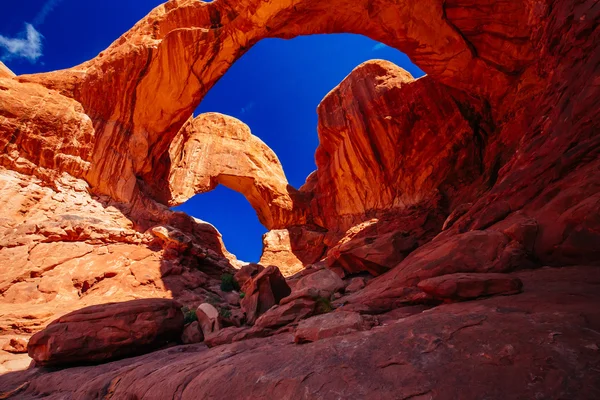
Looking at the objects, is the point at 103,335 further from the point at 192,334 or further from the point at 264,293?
the point at 264,293

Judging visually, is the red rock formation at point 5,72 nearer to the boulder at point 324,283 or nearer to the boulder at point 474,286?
the boulder at point 324,283

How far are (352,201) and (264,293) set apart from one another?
60.1 feet

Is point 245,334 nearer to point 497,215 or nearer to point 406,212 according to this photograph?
point 497,215

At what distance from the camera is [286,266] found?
2789 cm

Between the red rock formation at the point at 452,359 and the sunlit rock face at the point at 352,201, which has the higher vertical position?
the sunlit rock face at the point at 352,201

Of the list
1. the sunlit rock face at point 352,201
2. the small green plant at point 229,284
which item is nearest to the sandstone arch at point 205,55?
the sunlit rock face at point 352,201

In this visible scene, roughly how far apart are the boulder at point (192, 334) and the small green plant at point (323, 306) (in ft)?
13.4

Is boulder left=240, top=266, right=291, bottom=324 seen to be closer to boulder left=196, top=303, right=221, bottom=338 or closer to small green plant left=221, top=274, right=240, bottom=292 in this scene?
boulder left=196, top=303, right=221, bottom=338

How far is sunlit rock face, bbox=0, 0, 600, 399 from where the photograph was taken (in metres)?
3.52

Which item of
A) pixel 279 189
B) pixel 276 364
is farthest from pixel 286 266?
pixel 276 364

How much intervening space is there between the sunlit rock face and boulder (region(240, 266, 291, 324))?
0.10m

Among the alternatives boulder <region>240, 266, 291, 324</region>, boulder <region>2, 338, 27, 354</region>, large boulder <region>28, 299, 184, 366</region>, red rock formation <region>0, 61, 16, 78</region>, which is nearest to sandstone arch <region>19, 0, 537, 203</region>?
red rock formation <region>0, 61, 16, 78</region>

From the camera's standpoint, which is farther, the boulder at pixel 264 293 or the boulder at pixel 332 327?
the boulder at pixel 264 293

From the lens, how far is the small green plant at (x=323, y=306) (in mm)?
6816
